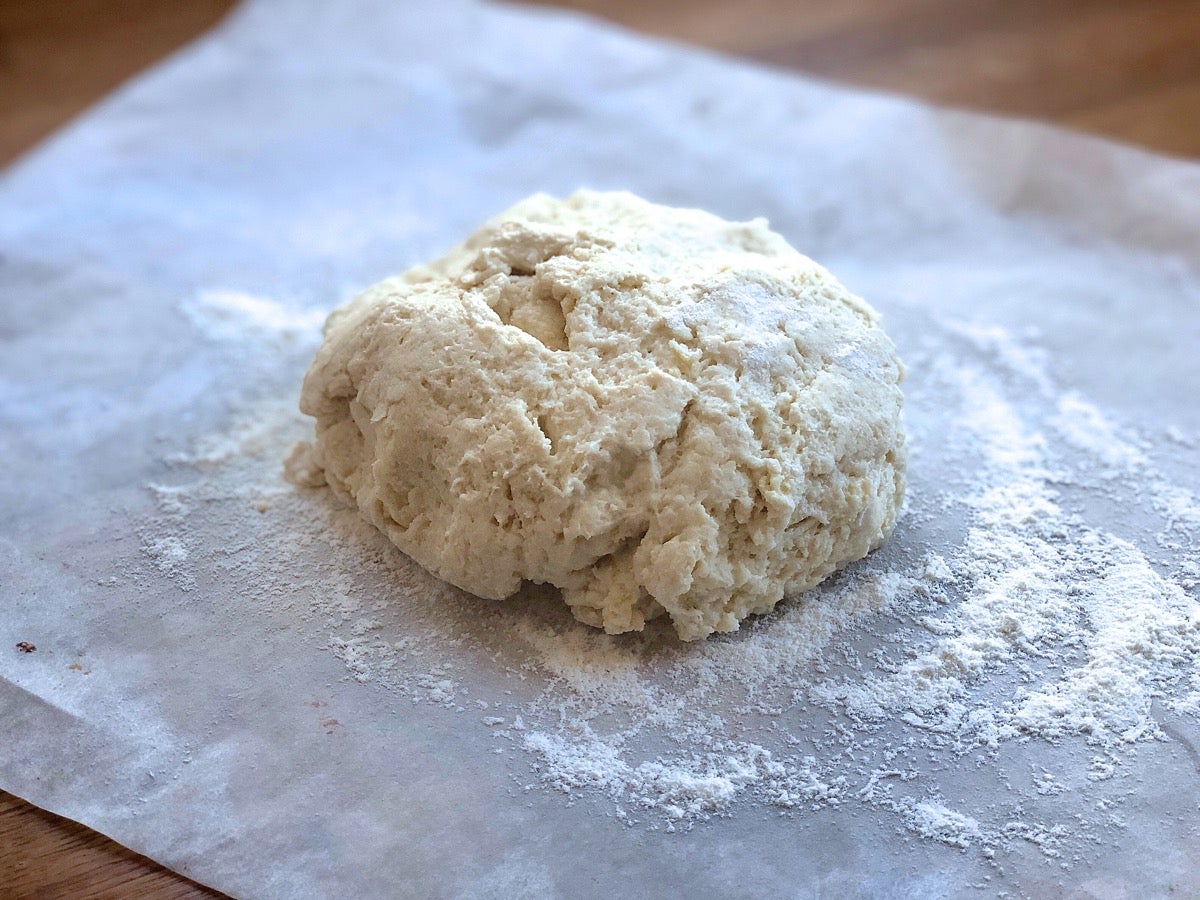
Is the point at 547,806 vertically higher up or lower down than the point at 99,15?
lower down


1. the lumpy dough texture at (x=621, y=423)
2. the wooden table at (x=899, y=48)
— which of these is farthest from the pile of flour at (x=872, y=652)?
the wooden table at (x=899, y=48)

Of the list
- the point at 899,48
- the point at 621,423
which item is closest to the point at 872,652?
the point at 621,423

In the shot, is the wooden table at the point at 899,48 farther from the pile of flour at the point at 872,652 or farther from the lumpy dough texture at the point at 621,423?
the lumpy dough texture at the point at 621,423

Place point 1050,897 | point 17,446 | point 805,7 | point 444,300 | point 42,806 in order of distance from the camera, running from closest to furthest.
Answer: point 1050,897, point 42,806, point 444,300, point 17,446, point 805,7

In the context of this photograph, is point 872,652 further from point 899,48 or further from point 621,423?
point 899,48

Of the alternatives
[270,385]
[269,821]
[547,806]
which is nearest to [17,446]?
[270,385]

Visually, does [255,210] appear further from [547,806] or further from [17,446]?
[547,806]
